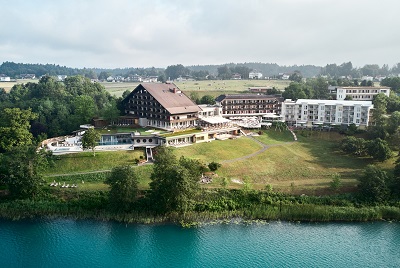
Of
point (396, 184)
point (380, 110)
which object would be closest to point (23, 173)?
point (396, 184)

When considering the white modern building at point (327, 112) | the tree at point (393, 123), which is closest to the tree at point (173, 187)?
the tree at point (393, 123)

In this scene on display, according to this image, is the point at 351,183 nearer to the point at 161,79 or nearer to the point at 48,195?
the point at 48,195

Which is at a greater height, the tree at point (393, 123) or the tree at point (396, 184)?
the tree at point (393, 123)

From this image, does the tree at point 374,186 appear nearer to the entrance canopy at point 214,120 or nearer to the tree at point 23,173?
the entrance canopy at point 214,120

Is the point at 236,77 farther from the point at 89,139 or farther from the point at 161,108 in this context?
the point at 89,139

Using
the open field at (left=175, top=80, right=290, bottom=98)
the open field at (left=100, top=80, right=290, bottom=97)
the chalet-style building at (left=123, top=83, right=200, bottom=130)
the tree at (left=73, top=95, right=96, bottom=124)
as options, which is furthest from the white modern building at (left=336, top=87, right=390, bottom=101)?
the tree at (left=73, top=95, right=96, bottom=124)
